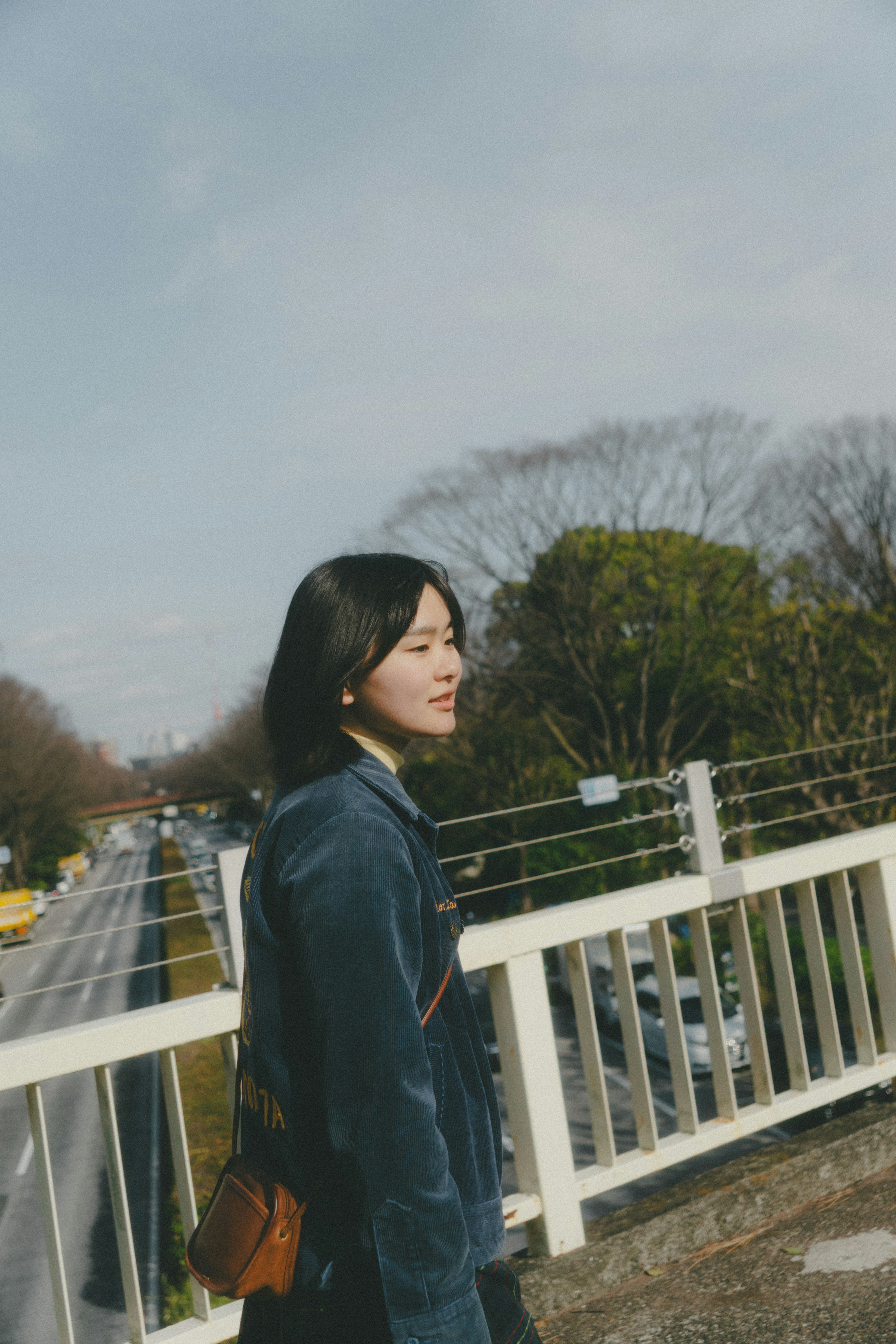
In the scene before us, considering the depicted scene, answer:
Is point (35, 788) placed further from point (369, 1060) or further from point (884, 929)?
point (369, 1060)

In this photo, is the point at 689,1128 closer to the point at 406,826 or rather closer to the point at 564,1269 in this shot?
the point at 564,1269

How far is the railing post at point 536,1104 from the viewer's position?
2268mm

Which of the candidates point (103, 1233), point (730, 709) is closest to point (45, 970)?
point (103, 1233)

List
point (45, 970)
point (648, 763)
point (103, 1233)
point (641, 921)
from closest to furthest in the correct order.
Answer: point (641, 921) → point (103, 1233) → point (648, 763) → point (45, 970)

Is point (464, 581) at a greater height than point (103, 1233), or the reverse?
point (464, 581)

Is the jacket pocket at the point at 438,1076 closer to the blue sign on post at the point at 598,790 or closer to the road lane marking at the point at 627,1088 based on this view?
the blue sign on post at the point at 598,790

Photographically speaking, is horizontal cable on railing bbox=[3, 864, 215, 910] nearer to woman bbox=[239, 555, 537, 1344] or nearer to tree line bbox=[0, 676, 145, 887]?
woman bbox=[239, 555, 537, 1344]

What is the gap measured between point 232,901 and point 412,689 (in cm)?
100

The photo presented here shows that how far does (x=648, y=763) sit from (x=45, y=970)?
2525cm

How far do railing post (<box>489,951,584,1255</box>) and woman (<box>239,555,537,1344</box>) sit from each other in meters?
0.95

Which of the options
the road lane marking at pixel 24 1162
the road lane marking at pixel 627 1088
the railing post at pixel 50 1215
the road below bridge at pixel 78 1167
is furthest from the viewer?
the road lane marking at pixel 24 1162

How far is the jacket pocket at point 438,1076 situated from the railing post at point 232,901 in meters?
0.92

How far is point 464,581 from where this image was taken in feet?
73.4

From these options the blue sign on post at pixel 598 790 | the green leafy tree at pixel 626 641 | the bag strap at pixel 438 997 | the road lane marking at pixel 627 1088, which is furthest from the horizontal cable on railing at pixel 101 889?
the green leafy tree at pixel 626 641
